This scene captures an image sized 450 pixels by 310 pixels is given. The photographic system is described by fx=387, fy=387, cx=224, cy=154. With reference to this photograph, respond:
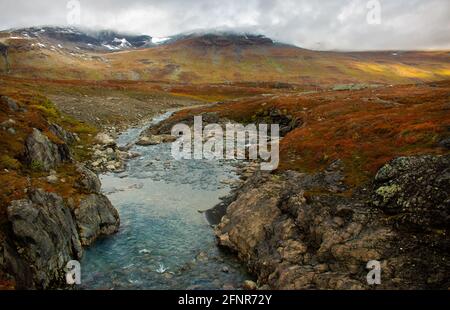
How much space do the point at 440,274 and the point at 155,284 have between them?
13763 mm

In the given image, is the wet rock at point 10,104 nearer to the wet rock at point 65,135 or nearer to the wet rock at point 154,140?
the wet rock at point 65,135

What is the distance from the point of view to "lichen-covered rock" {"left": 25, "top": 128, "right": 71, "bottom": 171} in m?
28.4

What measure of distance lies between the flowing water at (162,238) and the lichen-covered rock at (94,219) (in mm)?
598

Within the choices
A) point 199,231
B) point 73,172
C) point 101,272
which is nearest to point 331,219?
point 199,231

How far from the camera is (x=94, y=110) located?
246 ft

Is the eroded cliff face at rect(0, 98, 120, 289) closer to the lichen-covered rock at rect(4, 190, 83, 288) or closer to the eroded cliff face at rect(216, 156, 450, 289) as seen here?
the lichen-covered rock at rect(4, 190, 83, 288)

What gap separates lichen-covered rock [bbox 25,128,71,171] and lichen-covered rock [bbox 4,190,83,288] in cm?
669

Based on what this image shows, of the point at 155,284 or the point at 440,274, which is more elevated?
the point at 440,274

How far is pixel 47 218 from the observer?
2095 centimetres

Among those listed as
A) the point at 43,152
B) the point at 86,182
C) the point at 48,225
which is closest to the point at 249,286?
the point at 48,225

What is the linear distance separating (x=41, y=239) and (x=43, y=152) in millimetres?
12385

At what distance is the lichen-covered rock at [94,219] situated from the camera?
2452cm

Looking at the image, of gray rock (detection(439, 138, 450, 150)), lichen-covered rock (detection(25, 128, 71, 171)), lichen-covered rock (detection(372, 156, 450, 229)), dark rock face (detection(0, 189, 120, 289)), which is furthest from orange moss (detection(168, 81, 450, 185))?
lichen-covered rock (detection(25, 128, 71, 171))
